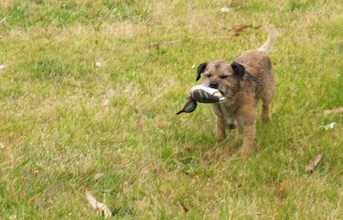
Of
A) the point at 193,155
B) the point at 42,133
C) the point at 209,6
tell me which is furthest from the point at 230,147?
the point at 209,6

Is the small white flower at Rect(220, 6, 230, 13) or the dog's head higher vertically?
the dog's head

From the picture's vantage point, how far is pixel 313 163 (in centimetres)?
495

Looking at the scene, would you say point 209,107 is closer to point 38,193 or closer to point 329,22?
point 38,193

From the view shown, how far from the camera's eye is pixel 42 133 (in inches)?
213

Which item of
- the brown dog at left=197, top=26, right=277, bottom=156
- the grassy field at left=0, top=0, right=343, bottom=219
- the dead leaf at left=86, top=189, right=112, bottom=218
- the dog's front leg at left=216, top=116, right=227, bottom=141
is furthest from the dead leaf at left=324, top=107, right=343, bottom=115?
the dead leaf at left=86, top=189, right=112, bottom=218

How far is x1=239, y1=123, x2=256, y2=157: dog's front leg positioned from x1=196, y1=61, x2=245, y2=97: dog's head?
0.31 m

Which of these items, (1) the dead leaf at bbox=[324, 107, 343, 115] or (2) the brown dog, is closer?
(2) the brown dog

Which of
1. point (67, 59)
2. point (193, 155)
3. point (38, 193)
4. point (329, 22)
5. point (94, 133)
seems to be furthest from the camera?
point (329, 22)

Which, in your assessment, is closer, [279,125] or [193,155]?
[193,155]

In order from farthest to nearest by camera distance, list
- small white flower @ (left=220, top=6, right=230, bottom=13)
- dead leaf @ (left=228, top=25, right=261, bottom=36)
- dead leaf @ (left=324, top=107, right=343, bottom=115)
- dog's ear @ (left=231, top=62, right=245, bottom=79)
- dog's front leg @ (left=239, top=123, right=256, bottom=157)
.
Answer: small white flower @ (left=220, top=6, right=230, bottom=13) < dead leaf @ (left=228, top=25, right=261, bottom=36) < dead leaf @ (left=324, top=107, right=343, bottom=115) < dog's front leg @ (left=239, top=123, right=256, bottom=157) < dog's ear @ (left=231, top=62, right=245, bottom=79)

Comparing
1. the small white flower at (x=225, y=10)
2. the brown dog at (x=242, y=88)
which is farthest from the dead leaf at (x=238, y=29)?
the brown dog at (x=242, y=88)

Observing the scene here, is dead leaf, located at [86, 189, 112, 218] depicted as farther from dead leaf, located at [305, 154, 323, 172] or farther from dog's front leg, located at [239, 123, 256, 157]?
dead leaf, located at [305, 154, 323, 172]

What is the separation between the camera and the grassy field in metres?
4.45

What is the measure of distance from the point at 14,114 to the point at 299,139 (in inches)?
92.9
